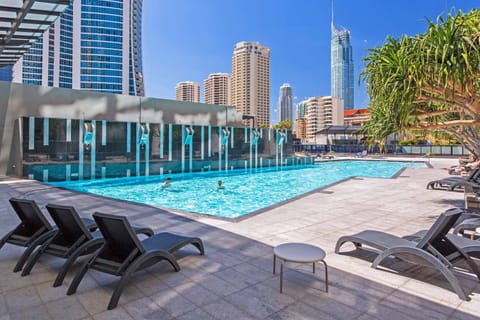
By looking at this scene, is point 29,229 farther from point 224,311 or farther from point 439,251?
point 439,251

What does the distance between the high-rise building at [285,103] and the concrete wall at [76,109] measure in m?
133

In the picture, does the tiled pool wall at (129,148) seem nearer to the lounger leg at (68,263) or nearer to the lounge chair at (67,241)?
the lounge chair at (67,241)

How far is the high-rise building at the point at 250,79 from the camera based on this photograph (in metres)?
98.3

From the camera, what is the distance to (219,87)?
101 m

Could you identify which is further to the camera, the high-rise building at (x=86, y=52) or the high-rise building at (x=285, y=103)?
the high-rise building at (x=285, y=103)

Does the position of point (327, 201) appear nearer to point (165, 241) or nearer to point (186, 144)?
point (165, 241)

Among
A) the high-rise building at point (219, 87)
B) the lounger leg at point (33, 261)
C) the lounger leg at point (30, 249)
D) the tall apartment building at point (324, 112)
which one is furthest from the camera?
the tall apartment building at point (324, 112)

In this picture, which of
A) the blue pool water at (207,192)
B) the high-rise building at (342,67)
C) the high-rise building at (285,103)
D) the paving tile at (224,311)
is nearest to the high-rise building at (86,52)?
the blue pool water at (207,192)

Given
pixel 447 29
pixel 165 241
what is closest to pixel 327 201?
pixel 447 29

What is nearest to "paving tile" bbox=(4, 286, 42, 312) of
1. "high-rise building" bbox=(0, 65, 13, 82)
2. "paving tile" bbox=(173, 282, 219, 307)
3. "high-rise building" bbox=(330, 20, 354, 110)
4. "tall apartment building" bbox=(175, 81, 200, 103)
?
"paving tile" bbox=(173, 282, 219, 307)

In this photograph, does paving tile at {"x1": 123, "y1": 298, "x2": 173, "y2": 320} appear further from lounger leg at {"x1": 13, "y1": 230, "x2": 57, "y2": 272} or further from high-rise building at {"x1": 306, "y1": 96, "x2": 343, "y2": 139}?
high-rise building at {"x1": 306, "y1": 96, "x2": 343, "y2": 139}

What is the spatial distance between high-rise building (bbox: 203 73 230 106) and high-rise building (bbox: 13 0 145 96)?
2931cm

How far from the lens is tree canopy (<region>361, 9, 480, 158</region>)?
502 centimetres

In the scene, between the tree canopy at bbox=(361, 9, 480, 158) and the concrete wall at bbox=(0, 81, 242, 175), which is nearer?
the tree canopy at bbox=(361, 9, 480, 158)
